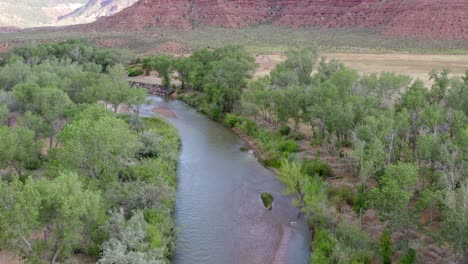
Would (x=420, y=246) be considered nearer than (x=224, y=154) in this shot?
Yes

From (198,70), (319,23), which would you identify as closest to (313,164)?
(198,70)

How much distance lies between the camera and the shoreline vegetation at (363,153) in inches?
930

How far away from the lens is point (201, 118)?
61.2 metres

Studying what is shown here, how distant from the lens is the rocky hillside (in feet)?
438

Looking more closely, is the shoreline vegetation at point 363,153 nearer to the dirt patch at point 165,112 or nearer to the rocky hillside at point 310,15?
the dirt patch at point 165,112

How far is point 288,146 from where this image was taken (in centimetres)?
4366

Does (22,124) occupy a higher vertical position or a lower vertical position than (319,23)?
lower

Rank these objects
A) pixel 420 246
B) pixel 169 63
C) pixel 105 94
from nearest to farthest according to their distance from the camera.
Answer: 1. pixel 420 246
2. pixel 105 94
3. pixel 169 63

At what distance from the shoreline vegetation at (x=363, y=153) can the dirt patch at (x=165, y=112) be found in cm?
600

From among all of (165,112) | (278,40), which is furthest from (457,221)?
(278,40)

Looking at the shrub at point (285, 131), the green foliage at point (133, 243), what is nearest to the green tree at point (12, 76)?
the shrub at point (285, 131)

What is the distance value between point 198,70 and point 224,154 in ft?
95.6

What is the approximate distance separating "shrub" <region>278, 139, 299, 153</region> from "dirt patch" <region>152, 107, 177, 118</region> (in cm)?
2326

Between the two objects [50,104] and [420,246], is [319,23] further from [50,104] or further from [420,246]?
[420,246]
